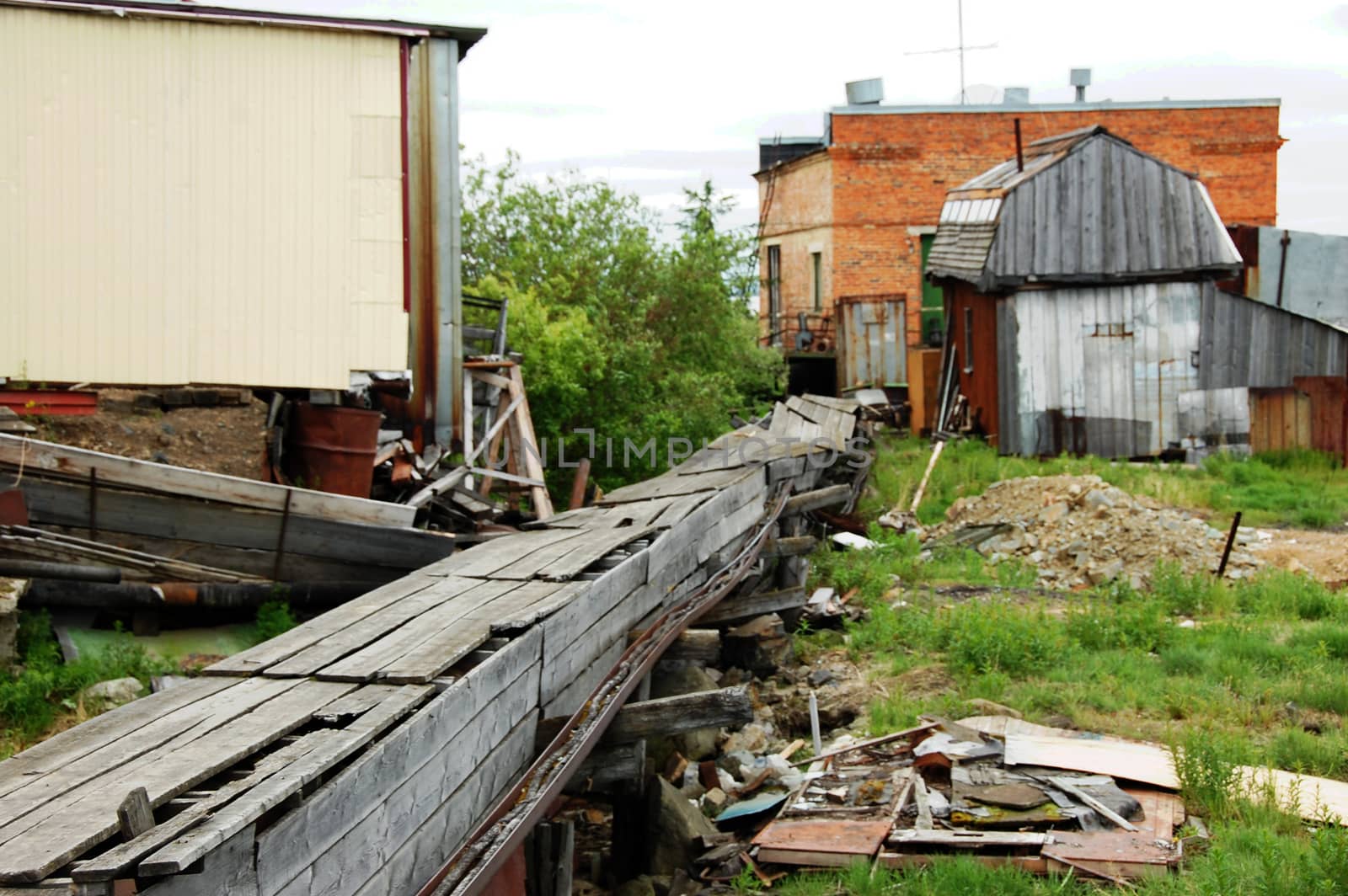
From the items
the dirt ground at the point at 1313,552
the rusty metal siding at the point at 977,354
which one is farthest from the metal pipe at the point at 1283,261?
the dirt ground at the point at 1313,552

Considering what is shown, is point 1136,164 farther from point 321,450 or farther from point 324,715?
point 324,715

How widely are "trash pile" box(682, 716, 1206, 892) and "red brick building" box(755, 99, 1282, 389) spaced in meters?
18.1

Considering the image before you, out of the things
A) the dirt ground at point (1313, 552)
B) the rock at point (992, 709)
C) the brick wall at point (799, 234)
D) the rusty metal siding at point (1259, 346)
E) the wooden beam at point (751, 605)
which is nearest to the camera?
the rock at point (992, 709)

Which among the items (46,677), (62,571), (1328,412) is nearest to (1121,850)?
(46,677)

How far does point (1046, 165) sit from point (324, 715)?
56.2 ft

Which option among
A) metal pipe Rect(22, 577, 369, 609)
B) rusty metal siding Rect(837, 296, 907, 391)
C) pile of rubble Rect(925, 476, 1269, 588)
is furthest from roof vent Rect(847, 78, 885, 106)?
metal pipe Rect(22, 577, 369, 609)

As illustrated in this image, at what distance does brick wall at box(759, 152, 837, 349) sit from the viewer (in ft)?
89.6

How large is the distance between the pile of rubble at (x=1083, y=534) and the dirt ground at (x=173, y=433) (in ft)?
24.0

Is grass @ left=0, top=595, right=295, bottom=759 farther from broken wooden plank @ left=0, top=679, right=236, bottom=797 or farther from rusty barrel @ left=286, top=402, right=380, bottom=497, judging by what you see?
broken wooden plank @ left=0, top=679, right=236, bottom=797

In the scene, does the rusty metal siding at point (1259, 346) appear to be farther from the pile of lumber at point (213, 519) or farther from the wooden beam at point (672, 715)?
the wooden beam at point (672, 715)

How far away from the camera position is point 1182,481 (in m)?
16.0

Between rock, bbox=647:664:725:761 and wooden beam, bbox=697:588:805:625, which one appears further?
wooden beam, bbox=697:588:805:625

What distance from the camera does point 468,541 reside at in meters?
9.66

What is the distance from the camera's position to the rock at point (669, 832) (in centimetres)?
611
